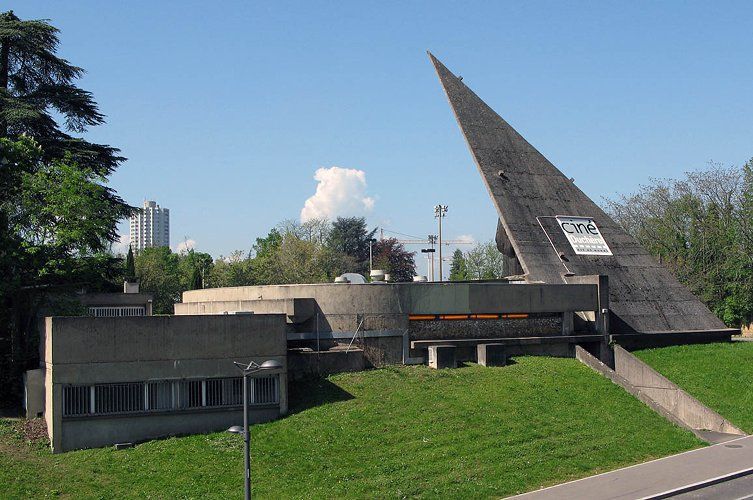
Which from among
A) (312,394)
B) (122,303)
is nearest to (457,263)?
(122,303)

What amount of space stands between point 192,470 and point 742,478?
15.7 m

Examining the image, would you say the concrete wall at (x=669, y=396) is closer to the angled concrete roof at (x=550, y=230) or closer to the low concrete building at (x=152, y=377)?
the angled concrete roof at (x=550, y=230)

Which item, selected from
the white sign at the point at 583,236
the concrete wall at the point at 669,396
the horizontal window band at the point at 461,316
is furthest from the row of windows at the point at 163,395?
the white sign at the point at 583,236

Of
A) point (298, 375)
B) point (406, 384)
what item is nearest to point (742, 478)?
point (406, 384)

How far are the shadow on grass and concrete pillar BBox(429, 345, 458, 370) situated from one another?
14.1ft

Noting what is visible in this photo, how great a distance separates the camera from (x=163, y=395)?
25.4m

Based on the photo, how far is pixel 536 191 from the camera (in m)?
40.2

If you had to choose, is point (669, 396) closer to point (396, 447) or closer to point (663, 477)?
point (663, 477)

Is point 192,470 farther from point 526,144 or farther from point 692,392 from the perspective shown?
point 526,144

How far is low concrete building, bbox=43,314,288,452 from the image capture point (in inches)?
963

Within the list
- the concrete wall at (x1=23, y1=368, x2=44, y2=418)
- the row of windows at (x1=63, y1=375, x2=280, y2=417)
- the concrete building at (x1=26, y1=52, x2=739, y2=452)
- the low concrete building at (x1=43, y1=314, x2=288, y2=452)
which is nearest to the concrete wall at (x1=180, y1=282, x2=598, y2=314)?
the concrete building at (x1=26, y1=52, x2=739, y2=452)

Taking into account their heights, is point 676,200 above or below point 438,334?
above

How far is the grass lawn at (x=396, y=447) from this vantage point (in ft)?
69.9

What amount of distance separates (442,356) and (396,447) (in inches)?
278
